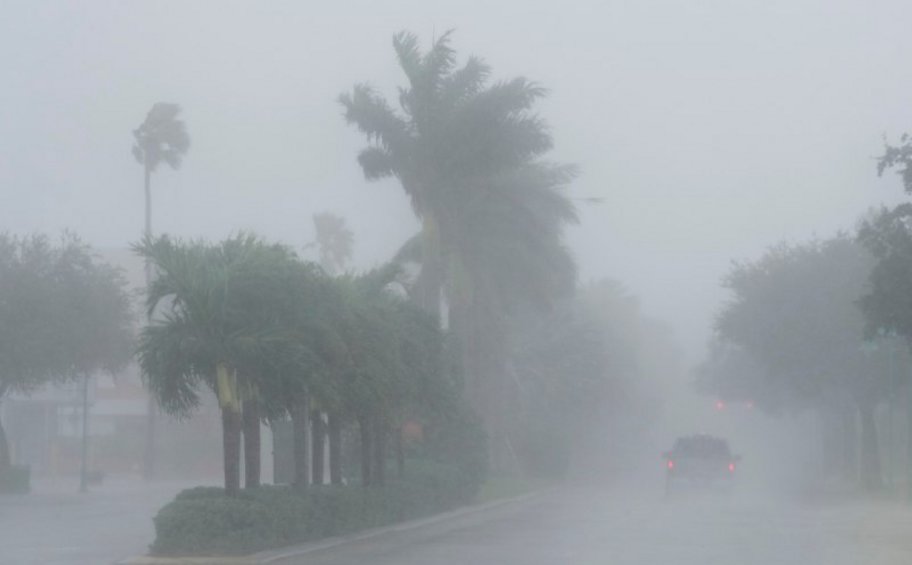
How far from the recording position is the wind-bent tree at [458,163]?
41.2 meters

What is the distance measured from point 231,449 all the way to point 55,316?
23503 mm

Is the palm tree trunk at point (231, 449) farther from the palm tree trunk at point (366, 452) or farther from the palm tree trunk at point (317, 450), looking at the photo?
the palm tree trunk at point (366, 452)

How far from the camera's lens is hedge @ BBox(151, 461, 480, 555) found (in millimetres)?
21969

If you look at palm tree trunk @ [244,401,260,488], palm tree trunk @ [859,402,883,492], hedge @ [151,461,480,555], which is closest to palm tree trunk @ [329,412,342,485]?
hedge @ [151,461,480,555]

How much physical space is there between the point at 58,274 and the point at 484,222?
13.3m

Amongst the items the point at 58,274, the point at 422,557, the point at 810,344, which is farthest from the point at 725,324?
the point at 422,557

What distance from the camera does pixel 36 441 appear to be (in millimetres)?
71312

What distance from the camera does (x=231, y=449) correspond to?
23344 mm

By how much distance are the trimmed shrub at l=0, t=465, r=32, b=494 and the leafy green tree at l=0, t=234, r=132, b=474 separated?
0.23 m

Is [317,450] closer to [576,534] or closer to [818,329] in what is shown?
[576,534]

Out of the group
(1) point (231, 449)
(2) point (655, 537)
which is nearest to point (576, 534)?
(2) point (655, 537)

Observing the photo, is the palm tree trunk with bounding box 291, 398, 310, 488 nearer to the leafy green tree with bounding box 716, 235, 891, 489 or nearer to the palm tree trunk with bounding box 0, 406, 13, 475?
the palm tree trunk with bounding box 0, 406, 13, 475

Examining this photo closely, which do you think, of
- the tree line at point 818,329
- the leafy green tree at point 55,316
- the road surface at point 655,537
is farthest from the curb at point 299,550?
the tree line at point 818,329

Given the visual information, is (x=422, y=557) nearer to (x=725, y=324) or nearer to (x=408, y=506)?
(x=408, y=506)
